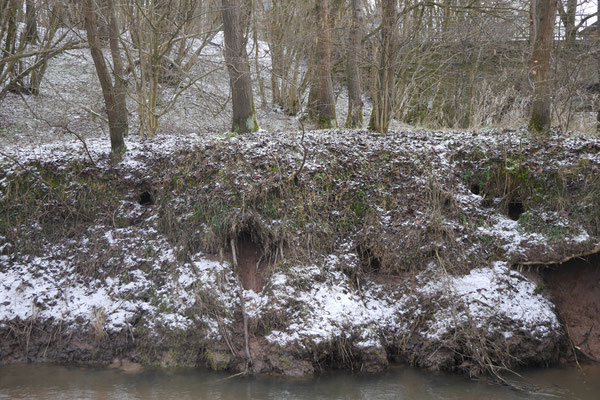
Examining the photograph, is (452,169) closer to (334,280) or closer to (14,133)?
(334,280)

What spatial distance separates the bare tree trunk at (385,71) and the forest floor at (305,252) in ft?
4.06

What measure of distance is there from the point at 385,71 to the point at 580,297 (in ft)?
19.0

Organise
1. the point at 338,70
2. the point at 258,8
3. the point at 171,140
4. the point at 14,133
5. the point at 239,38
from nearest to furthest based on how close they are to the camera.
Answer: the point at 171,140 → the point at 239,38 → the point at 14,133 → the point at 258,8 → the point at 338,70

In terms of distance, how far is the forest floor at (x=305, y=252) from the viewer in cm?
691

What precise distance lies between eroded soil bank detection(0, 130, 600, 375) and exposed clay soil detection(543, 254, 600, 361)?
0.02 metres

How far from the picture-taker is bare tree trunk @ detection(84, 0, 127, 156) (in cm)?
876

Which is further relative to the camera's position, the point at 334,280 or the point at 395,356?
the point at 334,280

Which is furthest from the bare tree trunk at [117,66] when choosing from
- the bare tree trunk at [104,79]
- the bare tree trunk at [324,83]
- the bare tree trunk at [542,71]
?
the bare tree trunk at [542,71]

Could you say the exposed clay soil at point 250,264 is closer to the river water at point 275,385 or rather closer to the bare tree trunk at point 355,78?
the river water at point 275,385

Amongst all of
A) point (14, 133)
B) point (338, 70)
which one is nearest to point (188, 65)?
point (14, 133)

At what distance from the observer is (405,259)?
7.76 m

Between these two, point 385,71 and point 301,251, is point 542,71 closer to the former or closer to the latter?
point 385,71

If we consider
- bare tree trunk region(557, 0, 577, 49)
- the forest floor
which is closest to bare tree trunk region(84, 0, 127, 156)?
the forest floor

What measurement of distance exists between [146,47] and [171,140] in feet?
12.0
